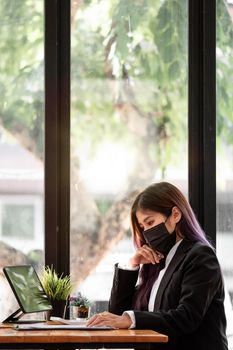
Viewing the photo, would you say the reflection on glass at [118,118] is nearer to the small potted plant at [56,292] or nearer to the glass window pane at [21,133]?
the glass window pane at [21,133]

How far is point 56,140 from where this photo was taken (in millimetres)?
4371

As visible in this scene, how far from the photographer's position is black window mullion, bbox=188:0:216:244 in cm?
446

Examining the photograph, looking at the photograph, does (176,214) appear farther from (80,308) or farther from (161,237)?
(80,308)

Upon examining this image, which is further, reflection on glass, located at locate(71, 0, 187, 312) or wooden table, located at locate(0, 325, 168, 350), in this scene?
reflection on glass, located at locate(71, 0, 187, 312)

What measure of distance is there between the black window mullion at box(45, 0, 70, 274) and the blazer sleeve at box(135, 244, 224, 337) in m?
1.13

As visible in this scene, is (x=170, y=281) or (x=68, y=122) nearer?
(x=170, y=281)

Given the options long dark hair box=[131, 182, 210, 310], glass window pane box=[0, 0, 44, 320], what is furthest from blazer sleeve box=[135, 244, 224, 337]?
glass window pane box=[0, 0, 44, 320]

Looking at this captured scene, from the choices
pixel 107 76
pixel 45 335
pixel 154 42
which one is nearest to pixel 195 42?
pixel 154 42

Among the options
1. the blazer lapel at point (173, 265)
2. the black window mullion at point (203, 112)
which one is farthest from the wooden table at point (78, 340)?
the black window mullion at point (203, 112)

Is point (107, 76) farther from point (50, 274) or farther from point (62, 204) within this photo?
point (50, 274)

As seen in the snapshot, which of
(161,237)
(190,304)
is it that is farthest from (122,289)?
(190,304)

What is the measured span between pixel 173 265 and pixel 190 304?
0.28 metres

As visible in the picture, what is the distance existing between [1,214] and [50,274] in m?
0.55

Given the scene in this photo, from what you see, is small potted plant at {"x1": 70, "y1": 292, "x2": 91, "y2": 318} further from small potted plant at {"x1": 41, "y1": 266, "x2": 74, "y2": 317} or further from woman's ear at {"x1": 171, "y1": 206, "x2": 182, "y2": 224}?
woman's ear at {"x1": 171, "y1": 206, "x2": 182, "y2": 224}
